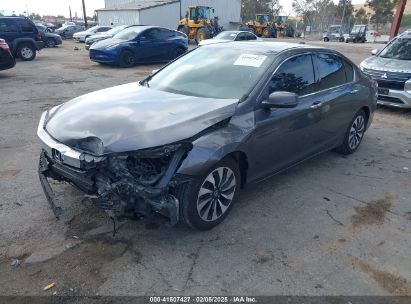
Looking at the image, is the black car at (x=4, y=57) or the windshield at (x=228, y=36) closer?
the black car at (x=4, y=57)

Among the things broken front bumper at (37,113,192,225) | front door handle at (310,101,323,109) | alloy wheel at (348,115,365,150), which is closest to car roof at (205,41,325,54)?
front door handle at (310,101,323,109)

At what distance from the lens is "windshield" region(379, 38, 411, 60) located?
9.07m

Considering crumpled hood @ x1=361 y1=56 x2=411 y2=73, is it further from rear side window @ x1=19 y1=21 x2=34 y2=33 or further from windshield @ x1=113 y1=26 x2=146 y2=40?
rear side window @ x1=19 y1=21 x2=34 y2=33

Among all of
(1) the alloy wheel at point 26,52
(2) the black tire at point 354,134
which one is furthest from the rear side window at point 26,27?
(2) the black tire at point 354,134

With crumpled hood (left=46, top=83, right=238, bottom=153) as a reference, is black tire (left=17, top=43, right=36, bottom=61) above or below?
below

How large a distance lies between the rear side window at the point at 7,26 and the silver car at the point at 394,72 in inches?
532

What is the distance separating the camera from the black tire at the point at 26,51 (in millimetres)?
16031

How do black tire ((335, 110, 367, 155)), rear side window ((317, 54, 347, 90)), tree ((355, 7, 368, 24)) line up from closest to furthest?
rear side window ((317, 54, 347, 90)) → black tire ((335, 110, 367, 155)) → tree ((355, 7, 368, 24))

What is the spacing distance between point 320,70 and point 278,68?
0.98m

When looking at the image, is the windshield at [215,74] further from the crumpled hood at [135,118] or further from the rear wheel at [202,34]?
the rear wheel at [202,34]

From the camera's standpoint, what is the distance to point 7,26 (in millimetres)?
15188

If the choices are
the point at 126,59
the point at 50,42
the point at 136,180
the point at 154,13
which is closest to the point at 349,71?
the point at 136,180

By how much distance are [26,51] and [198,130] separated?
1565 cm

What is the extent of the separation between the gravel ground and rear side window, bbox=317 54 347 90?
4.04 feet
